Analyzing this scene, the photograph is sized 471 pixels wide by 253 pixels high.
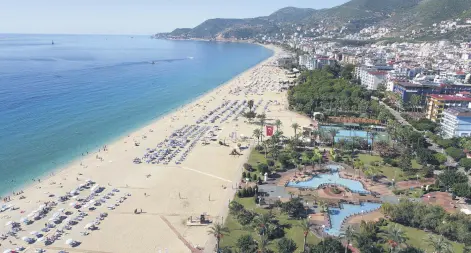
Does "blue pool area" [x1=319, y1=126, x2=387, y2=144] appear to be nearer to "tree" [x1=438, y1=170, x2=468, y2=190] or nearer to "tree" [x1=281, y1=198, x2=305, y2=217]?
"tree" [x1=438, y1=170, x2=468, y2=190]

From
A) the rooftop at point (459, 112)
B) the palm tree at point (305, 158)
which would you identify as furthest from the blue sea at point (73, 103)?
the rooftop at point (459, 112)

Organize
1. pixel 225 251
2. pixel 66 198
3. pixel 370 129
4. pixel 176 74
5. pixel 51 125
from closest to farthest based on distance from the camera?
pixel 225 251
pixel 66 198
pixel 370 129
pixel 51 125
pixel 176 74

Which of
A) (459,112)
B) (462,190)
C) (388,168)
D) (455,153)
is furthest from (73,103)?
(459,112)

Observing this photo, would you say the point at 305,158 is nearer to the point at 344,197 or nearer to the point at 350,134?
the point at 344,197

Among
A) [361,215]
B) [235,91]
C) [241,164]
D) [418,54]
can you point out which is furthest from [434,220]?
[418,54]

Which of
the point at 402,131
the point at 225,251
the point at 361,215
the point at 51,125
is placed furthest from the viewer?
the point at 51,125

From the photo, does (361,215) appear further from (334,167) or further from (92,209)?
(92,209)

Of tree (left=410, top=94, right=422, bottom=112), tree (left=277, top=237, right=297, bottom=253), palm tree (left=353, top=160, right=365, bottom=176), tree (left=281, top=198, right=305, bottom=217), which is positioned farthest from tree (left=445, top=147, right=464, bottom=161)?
tree (left=277, top=237, right=297, bottom=253)

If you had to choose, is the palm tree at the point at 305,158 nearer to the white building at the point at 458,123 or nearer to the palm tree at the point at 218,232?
the palm tree at the point at 218,232
